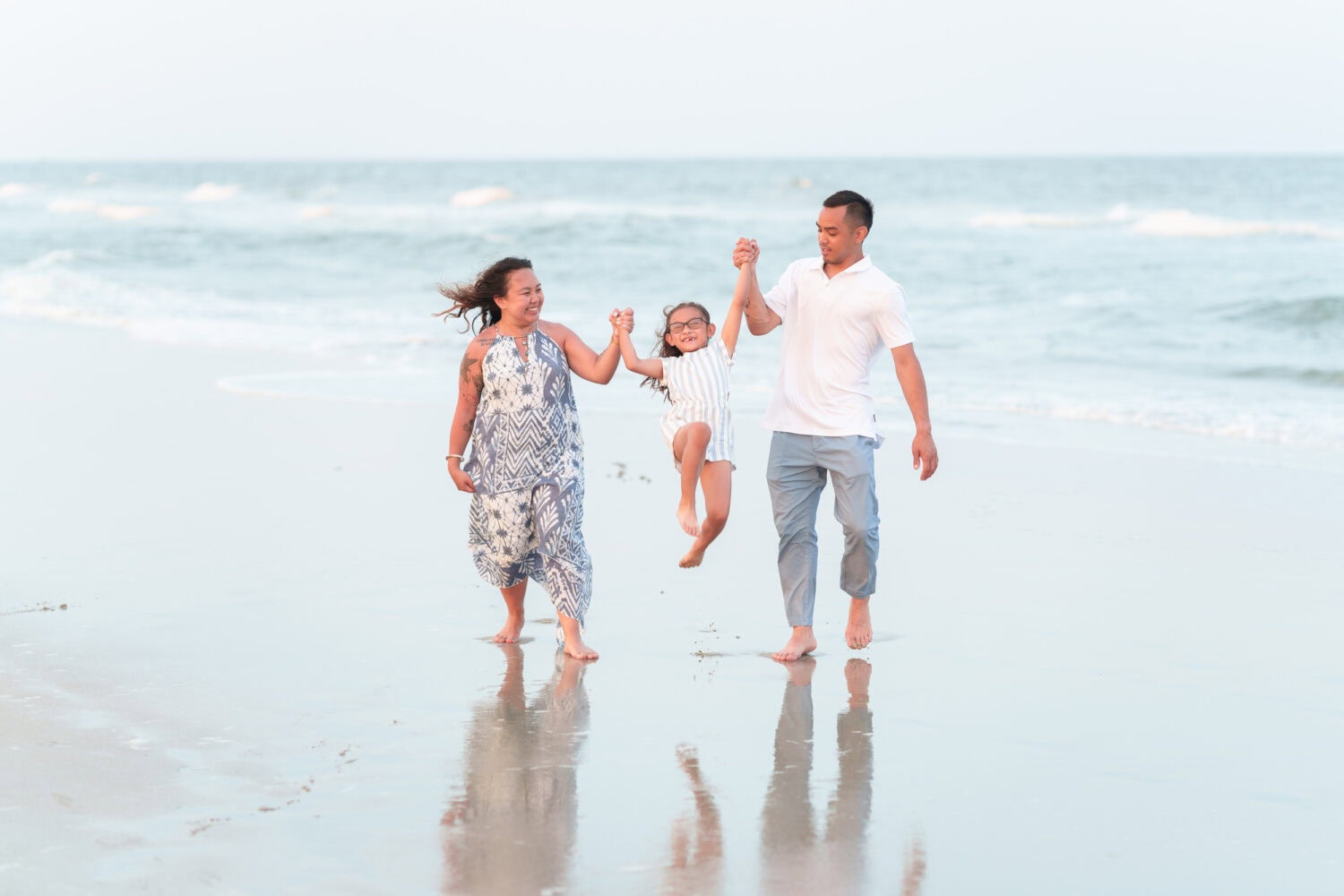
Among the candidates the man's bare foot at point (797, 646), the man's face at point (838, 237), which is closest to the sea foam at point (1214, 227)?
the man's face at point (838, 237)

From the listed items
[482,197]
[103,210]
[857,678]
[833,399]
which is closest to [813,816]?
[857,678]

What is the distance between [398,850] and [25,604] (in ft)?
9.89

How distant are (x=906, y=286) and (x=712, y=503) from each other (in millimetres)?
20655

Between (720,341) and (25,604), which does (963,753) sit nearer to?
(720,341)

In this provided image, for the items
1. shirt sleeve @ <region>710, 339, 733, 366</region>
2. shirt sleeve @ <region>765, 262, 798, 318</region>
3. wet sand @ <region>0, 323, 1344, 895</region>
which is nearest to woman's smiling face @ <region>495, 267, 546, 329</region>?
shirt sleeve @ <region>710, 339, 733, 366</region>

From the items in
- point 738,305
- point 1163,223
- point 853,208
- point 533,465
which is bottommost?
point 533,465

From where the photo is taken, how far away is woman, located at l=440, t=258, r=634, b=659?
18.2ft

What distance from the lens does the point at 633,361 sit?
556 centimetres

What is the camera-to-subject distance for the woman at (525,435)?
5551 millimetres

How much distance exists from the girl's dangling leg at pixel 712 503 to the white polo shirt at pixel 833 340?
11.6 inches

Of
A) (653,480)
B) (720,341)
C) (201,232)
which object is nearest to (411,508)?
(653,480)

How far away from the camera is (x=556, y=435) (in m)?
5.61

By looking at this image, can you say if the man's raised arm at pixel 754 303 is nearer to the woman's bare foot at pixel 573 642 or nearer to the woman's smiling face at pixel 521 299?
the woman's smiling face at pixel 521 299

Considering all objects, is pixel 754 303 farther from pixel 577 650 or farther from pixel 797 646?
pixel 577 650
